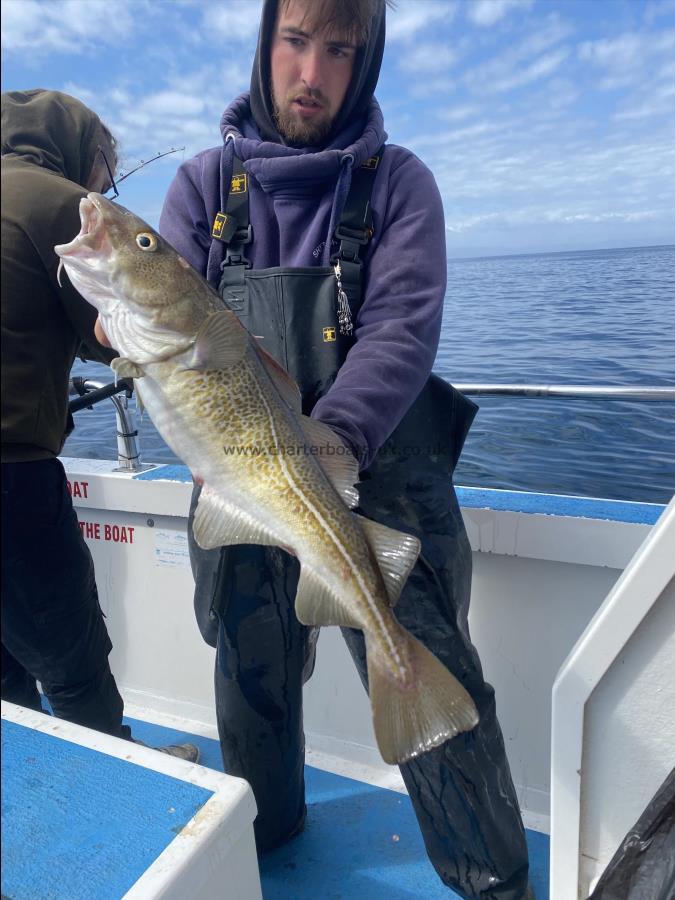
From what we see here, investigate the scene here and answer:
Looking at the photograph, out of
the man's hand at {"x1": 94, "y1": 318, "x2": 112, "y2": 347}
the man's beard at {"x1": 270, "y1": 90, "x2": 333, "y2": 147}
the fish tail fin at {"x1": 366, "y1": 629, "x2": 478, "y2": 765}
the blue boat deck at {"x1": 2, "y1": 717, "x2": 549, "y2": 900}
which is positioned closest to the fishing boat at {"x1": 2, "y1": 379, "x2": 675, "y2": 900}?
the blue boat deck at {"x1": 2, "y1": 717, "x2": 549, "y2": 900}

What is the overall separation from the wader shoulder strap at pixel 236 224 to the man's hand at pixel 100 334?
1076 millimetres

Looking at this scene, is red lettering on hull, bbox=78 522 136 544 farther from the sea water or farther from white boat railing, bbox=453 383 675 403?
white boat railing, bbox=453 383 675 403

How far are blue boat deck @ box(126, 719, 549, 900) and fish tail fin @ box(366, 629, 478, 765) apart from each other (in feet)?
4.08

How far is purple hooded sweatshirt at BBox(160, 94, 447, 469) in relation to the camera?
6.64ft

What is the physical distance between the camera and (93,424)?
21.3 ft

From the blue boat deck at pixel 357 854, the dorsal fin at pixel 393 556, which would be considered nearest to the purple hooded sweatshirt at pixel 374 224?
the dorsal fin at pixel 393 556

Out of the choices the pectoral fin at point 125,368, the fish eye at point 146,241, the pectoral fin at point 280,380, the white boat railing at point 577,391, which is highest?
the fish eye at point 146,241

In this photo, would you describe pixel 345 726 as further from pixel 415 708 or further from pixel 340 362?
pixel 340 362

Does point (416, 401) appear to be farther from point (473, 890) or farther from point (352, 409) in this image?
point (473, 890)

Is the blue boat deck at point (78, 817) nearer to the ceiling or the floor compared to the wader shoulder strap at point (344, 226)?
nearer to the floor

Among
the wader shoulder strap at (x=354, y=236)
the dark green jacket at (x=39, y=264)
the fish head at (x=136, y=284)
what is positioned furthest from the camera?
the wader shoulder strap at (x=354, y=236)

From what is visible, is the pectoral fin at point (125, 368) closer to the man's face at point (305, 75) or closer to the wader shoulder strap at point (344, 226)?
the wader shoulder strap at point (344, 226)

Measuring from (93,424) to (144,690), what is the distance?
368 centimetres

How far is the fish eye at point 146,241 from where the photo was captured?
1457 mm
